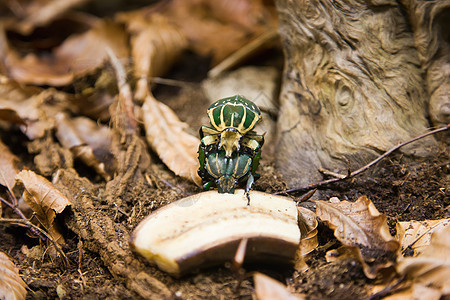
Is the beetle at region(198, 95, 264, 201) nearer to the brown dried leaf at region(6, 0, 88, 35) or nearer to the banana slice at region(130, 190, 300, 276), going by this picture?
the banana slice at region(130, 190, 300, 276)

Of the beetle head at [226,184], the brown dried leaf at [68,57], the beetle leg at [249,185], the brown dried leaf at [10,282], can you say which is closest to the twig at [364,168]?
the beetle leg at [249,185]

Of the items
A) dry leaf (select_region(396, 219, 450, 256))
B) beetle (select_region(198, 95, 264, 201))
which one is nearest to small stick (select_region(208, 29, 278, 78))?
beetle (select_region(198, 95, 264, 201))

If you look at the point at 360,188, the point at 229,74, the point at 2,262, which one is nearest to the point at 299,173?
the point at 360,188

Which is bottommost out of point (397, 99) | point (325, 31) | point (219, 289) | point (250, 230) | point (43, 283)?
point (43, 283)

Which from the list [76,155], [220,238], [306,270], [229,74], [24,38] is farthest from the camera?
[24,38]

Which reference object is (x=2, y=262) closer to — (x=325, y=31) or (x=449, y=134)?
(x=325, y=31)

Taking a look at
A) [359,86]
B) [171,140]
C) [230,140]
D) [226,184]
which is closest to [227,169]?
[226,184]

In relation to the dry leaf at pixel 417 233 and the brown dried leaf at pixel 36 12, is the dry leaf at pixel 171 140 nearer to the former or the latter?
the dry leaf at pixel 417 233
